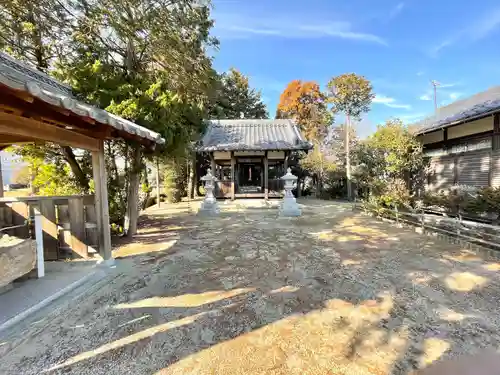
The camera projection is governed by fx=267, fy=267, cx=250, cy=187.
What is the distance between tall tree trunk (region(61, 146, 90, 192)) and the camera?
6.30m

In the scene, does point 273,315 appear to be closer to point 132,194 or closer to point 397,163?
point 132,194

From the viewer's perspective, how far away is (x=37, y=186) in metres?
6.61

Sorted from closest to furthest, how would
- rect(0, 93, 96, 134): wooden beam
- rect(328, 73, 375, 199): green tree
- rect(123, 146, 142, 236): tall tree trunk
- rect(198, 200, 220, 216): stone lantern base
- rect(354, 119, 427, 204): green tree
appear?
rect(0, 93, 96, 134): wooden beam → rect(123, 146, 142, 236): tall tree trunk → rect(354, 119, 427, 204): green tree → rect(198, 200, 220, 216): stone lantern base → rect(328, 73, 375, 199): green tree

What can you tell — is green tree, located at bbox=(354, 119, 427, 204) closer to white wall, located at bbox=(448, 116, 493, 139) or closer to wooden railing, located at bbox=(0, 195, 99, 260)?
white wall, located at bbox=(448, 116, 493, 139)

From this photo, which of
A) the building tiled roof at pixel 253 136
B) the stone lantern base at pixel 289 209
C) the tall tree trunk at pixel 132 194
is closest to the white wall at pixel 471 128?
the stone lantern base at pixel 289 209

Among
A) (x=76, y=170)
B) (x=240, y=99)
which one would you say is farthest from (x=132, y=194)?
(x=240, y=99)

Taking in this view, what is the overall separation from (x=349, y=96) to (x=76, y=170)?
1461 centimetres

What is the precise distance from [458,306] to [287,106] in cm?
2397

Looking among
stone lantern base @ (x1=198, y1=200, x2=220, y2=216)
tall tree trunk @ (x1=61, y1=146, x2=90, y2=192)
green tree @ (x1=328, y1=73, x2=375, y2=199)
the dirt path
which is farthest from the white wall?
tall tree trunk @ (x1=61, y1=146, x2=90, y2=192)

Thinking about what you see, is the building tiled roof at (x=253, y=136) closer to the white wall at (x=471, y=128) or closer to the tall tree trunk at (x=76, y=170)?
the white wall at (x=471, y=128)

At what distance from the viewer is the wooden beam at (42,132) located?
294cm

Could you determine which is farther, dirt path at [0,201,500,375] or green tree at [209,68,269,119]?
green tree at [209,68,269,119]

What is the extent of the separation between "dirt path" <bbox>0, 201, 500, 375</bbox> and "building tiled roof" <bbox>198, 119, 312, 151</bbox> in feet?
28.9

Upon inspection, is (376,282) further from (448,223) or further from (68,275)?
(68,275)
